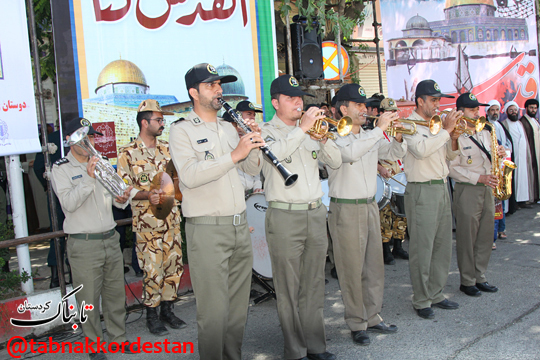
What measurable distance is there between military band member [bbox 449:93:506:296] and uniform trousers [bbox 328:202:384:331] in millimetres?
1627

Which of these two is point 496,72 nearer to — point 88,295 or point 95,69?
point 95,69

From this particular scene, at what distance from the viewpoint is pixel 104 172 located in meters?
4.21

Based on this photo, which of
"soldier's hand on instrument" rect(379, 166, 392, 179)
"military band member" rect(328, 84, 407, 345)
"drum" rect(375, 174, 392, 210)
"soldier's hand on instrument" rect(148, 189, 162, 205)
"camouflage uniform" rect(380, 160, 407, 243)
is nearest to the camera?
"military band member" rect(328, 84, 407, 345)

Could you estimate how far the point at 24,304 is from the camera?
505 centimetres

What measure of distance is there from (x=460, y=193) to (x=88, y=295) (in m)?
4.24

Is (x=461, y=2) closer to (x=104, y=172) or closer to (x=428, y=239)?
(x=428, y=239)

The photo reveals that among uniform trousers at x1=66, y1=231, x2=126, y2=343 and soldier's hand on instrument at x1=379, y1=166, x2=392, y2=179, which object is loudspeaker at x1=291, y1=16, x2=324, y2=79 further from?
uniform trousers at x1=66, y1=231, x2=126, y2=343

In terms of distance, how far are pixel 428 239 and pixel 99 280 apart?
3278 mm

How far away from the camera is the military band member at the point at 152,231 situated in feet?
16.7

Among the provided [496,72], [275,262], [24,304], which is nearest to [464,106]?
[275,262]

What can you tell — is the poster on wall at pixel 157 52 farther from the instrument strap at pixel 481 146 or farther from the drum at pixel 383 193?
the instrument strap at pixel 481 146

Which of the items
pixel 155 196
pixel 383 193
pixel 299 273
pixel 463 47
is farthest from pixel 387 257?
pixel 463 47

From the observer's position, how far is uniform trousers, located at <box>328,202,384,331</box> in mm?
4480

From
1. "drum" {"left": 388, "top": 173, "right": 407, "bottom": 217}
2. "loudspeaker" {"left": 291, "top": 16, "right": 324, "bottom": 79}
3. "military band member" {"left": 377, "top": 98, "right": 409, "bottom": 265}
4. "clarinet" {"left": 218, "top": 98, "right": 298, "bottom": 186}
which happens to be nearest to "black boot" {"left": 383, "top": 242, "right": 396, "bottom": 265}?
"military band member" {"left": 377, "top": 98, "right": 409, "bottom": 265}
